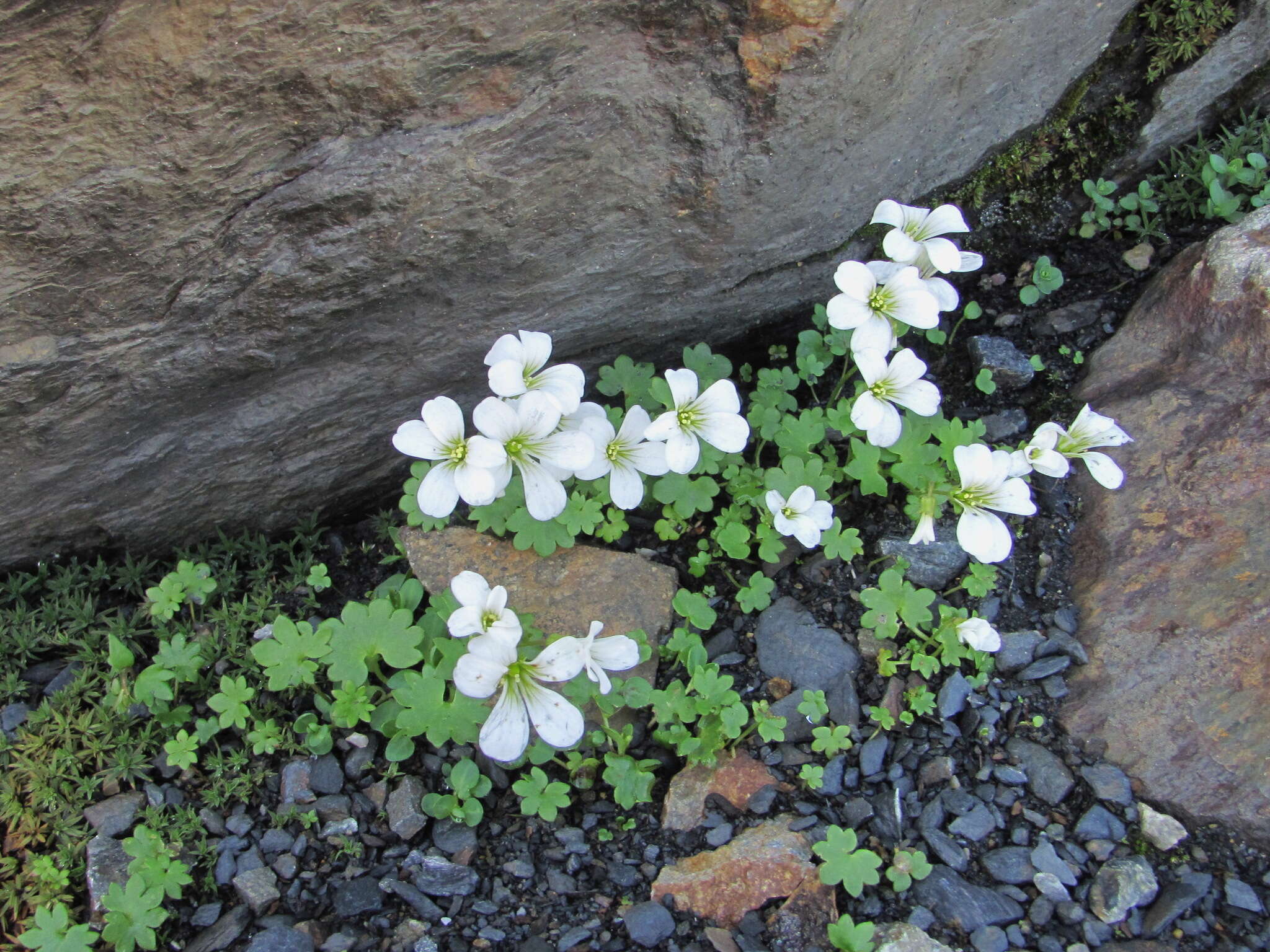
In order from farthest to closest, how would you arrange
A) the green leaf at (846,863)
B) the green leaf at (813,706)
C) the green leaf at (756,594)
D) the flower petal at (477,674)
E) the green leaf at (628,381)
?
the green leaf at (628,381) → the green leaf at (756,594) → the green leaf at (813,706) → the green leaf at (846,863) → the flower petal at (477,674)

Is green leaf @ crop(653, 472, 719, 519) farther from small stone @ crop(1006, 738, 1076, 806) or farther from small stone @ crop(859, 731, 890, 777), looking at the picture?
small stone @ crop(1006, 738, 1076, 806)

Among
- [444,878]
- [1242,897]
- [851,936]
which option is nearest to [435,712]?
[444,878]

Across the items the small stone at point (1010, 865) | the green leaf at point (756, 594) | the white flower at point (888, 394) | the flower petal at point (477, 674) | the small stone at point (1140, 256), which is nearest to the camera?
the flower petal at point (477, 674)

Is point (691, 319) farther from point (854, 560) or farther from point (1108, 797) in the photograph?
point (1108, 797)

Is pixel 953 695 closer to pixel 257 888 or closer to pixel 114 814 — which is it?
pixel 257 888

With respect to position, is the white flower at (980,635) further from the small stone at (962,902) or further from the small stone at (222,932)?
the small stone at (222,932)

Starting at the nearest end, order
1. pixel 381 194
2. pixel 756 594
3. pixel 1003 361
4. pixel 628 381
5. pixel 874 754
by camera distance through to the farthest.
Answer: pixel 381 194 < pixel 874 754 < pixel 756 594 < pixel 628 381 < pixel 1003 361

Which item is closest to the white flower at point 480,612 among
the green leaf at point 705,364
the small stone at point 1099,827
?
the green leaf at point 705,364
